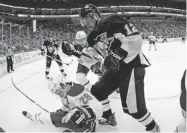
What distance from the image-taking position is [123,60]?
237 cm

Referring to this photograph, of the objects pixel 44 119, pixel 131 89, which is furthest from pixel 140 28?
pixel 131 89

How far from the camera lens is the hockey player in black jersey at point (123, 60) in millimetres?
2326

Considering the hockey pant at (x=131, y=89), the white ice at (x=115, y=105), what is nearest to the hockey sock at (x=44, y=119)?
the white ice at (x=115, y=105)

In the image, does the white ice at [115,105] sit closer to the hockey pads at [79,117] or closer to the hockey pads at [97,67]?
the hockey pads at [79,117]

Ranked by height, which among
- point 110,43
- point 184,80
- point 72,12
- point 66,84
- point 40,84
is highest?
point 72,12

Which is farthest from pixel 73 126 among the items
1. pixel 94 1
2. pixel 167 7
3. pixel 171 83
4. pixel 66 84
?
pixel 167 7

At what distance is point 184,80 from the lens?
1.85 m

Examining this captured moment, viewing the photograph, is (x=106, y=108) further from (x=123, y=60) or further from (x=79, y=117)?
(x=123, y=60)

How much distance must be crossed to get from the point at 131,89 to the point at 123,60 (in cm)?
27

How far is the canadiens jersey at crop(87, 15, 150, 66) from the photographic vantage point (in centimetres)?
232

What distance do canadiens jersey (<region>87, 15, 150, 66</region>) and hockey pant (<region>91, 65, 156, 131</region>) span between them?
104 millimetres

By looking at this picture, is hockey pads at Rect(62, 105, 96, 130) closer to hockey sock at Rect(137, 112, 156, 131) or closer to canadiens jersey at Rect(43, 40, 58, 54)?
hockey sock at Rect(137, 112, 156, 131)

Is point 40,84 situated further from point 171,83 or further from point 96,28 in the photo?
point 96,28

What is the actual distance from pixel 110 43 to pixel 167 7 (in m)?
41.8
